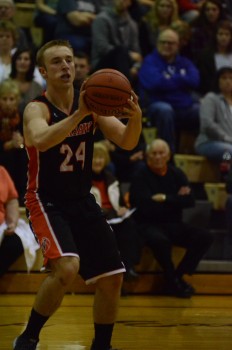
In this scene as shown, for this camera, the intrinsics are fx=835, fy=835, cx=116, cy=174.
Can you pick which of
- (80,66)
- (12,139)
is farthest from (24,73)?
(12,139)

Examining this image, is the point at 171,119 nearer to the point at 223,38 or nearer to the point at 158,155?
the point at 158,155

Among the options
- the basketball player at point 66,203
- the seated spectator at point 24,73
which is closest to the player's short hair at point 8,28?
the seated spectator at point 24,73

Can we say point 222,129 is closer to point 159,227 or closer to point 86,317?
point 159,227

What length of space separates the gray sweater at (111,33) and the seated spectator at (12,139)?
2.05 meters

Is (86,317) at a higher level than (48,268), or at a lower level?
lower

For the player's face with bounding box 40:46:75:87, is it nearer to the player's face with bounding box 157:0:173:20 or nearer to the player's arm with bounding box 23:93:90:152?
the player's arm with bounding box 23:93:90:152

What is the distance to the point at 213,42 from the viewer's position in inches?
374

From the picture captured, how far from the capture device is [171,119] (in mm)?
8539

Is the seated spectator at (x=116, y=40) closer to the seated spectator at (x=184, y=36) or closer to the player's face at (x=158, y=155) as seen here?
the seated spectator at (x=184, y=36)

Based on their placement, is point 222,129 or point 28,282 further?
point 222,129

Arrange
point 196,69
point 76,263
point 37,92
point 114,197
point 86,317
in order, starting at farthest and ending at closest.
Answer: point 196,69, point 37,92, point 114,197, point 86,317, point 76,263

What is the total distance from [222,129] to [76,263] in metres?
4.33

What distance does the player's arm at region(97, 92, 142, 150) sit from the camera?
4.54m

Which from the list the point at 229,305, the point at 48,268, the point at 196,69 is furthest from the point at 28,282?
the point at 196,69
